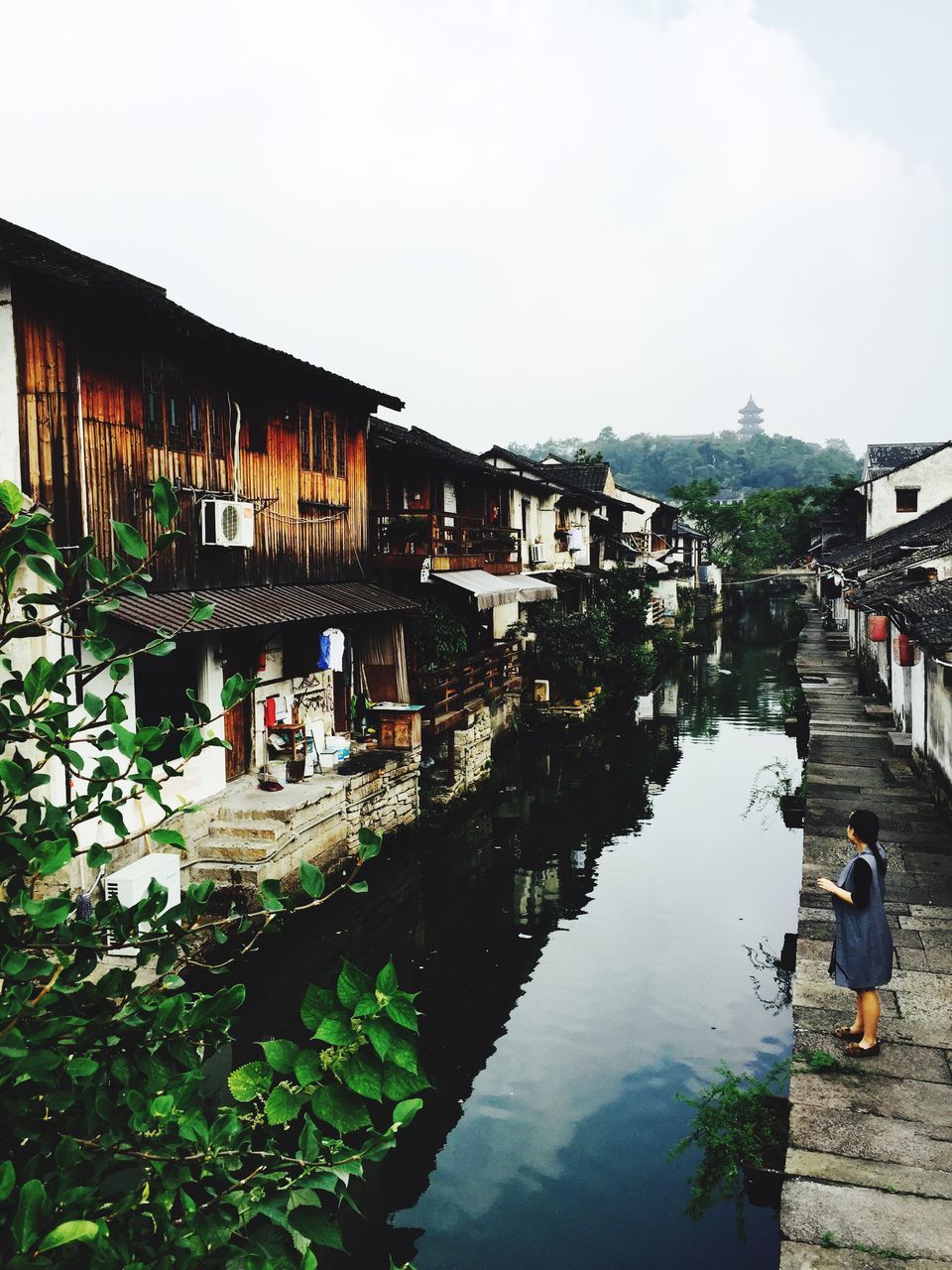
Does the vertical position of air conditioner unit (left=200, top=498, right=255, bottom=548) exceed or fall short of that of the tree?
it exceeds it

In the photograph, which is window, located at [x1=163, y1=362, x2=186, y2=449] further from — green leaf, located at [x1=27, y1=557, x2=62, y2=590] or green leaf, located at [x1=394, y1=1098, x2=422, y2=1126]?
green leaf, located at [x1=394, y1=1098, x2=422, y2=1126]

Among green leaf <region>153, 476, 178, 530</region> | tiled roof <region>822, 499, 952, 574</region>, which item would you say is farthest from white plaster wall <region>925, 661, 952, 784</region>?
green leaf <region>153, 476, 178, 530</region>

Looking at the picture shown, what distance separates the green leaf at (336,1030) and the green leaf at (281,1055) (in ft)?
→ 0.29

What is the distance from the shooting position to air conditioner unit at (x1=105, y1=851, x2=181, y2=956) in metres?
9.95

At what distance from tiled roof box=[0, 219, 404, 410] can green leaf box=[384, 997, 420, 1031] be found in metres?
9.89

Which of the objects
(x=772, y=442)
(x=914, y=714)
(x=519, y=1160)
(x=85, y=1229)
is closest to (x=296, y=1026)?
(x=519, y=1160)

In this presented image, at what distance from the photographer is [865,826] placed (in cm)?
739

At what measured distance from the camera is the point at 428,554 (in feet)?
62.7

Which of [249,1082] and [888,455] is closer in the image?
[249,1082]

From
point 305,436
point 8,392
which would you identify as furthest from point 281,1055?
point 305,436

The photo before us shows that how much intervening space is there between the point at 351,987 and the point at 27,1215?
862 millimetres

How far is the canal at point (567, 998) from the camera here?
7.91m

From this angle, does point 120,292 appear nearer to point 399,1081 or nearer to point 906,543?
point 399,1081

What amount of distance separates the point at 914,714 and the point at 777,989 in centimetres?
788
